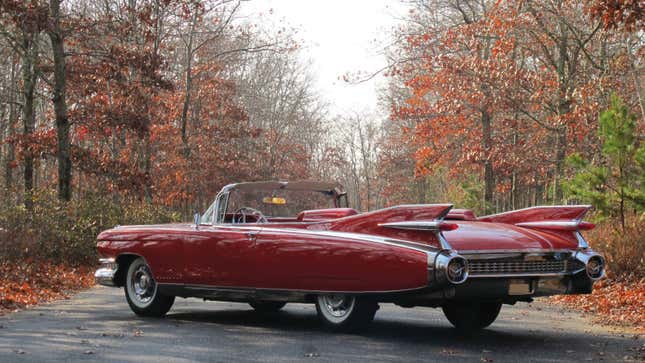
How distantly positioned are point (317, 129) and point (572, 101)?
4764 cm

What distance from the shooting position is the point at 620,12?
10.1 metres

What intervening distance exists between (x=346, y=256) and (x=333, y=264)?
0.17 meters

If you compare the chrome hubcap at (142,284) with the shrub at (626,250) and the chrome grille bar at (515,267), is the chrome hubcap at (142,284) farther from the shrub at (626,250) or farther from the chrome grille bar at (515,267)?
the shrub at (626,250)

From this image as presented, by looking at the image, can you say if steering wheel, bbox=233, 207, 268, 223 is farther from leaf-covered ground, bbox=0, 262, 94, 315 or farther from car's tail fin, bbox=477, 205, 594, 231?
leaf-covered ground, bbox=0, 262, 94, 315

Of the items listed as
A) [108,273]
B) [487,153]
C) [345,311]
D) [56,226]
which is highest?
[487,153]

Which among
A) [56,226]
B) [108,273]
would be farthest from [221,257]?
[56,226]

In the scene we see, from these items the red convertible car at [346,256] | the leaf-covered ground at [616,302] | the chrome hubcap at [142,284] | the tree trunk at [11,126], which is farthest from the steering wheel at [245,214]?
the tree trunk at [11,126]

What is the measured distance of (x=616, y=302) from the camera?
1235cm

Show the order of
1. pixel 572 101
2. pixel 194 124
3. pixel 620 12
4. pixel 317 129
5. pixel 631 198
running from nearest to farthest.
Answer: pixel 620 12 < pixel 631 198 < pixel 572 101 < pixel 194 124 < pixel 317 129

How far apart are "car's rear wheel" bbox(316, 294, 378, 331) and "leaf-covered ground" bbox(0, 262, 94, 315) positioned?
14.4 ft

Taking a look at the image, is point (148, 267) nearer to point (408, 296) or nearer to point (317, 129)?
point (408, 296)

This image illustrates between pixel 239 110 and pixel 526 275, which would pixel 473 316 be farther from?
pixel 239 110

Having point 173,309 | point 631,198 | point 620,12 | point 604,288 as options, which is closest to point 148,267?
point 173,309

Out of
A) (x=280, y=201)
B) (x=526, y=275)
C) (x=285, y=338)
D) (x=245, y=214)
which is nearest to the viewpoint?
(x=526, y=275)
